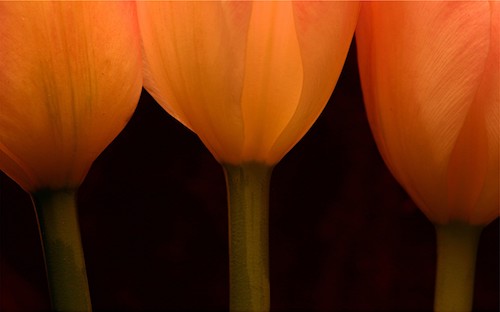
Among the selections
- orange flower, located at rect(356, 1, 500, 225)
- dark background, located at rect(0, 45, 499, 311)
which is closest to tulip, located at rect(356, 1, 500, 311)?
orange flower, located at rect(356, 1, 500, 225)

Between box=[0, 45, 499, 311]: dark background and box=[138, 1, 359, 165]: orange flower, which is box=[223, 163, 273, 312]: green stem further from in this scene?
box=[0, 45, 499, 311]: dark background

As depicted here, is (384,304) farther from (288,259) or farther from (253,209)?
(253,209)

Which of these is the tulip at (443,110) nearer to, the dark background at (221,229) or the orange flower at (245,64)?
the orange flower at (245,64)

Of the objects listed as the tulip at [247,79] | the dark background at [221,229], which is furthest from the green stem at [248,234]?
the dark background at [221,229]

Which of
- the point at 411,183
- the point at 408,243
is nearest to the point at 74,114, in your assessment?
the point at 411,183

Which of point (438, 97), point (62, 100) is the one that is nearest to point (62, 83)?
point (62, 100)

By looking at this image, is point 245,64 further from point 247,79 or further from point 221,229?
point 221,229
